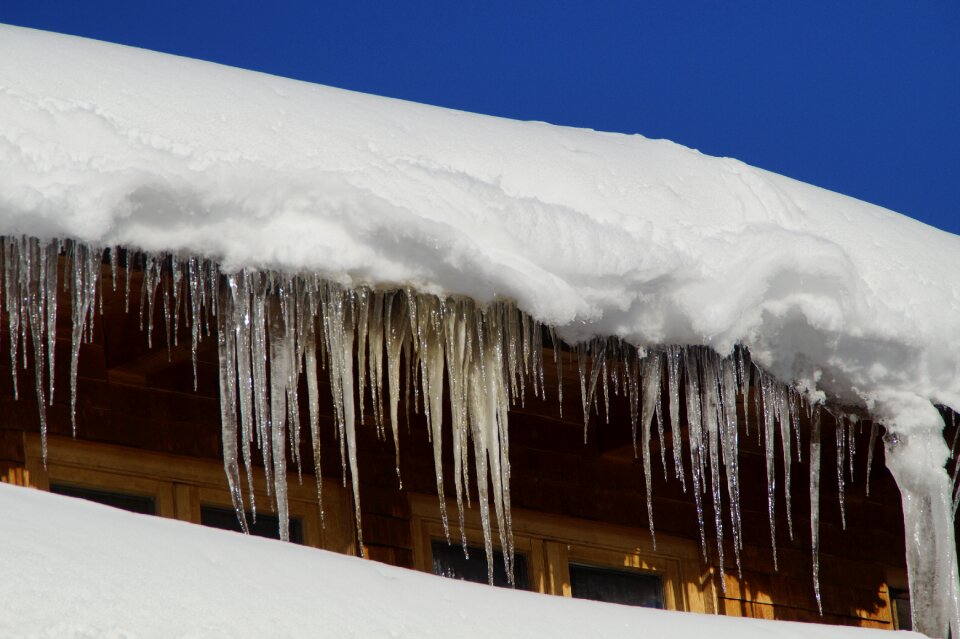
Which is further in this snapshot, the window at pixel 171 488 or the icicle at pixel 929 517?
the window at pixel 171 488

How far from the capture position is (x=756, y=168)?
15.1ft

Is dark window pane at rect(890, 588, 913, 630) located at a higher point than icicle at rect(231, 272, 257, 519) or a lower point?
lower

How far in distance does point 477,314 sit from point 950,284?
1.65 metres

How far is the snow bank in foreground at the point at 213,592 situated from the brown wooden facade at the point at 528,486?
1.04 meters

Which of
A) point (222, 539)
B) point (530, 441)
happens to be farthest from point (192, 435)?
point (222, 539)

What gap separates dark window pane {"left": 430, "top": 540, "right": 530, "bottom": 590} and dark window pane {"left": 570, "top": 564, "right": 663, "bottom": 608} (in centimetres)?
31

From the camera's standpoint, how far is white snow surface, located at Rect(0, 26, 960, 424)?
330cm

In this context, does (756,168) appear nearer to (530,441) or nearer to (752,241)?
(752,241)

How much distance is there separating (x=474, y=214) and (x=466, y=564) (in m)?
2.01

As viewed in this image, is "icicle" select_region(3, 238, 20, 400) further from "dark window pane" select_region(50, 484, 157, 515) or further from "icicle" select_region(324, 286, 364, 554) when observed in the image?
"dark window pane" select_region(50, 484, 157, 515)

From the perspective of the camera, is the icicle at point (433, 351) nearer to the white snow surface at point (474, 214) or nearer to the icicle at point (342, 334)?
the white snow surface at point (474, 214)

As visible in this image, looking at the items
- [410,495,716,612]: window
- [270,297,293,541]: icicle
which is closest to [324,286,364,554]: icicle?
[270,297,293,541]: icicle

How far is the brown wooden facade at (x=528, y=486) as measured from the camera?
181 inches

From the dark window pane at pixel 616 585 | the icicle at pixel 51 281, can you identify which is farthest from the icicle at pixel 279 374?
the dark window pane at pixel 616 585
